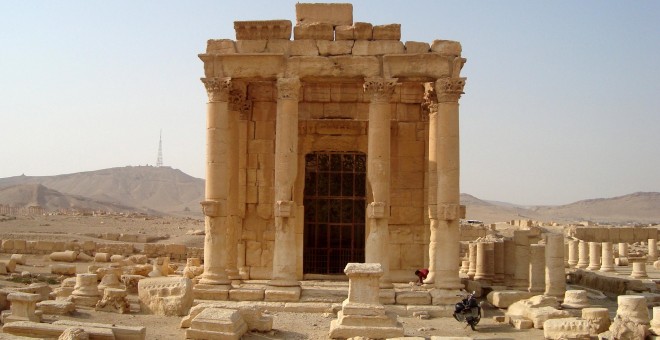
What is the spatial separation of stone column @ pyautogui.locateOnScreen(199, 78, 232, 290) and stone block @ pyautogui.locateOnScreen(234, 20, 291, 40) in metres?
1.46

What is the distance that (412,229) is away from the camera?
68.3 feet

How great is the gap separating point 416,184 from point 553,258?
4585 mm

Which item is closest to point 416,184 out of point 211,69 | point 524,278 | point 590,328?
point 524,278

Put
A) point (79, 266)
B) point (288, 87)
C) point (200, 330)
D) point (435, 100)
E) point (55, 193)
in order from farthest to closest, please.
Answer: point (55, 193) < point (79, 266) < point (435, 100) < point (288, 87) < point (200, 330)

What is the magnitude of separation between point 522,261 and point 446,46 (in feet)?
21.7

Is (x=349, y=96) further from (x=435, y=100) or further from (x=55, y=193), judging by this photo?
(x=55, y=193)

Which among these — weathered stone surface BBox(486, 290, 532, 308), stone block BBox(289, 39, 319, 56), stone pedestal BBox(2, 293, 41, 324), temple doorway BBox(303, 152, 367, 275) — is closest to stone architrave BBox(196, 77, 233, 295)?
stone block BBox(289, 39, 319, 56)

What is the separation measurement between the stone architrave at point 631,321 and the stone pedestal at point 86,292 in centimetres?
1146

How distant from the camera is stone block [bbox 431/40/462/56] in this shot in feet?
59.2

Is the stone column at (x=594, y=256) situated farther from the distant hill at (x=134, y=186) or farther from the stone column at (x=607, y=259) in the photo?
the distant hill at (x=134, y=186)

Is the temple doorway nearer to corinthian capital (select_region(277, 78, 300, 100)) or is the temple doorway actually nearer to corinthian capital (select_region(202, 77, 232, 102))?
corinthian capital (select_region(277, 78, 300, 100))

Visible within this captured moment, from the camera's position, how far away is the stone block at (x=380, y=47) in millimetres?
18078

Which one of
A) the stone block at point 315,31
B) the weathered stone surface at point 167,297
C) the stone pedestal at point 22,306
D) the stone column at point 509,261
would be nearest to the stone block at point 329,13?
the stone block at point 315,31

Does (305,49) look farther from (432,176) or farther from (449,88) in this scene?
(432,176)
